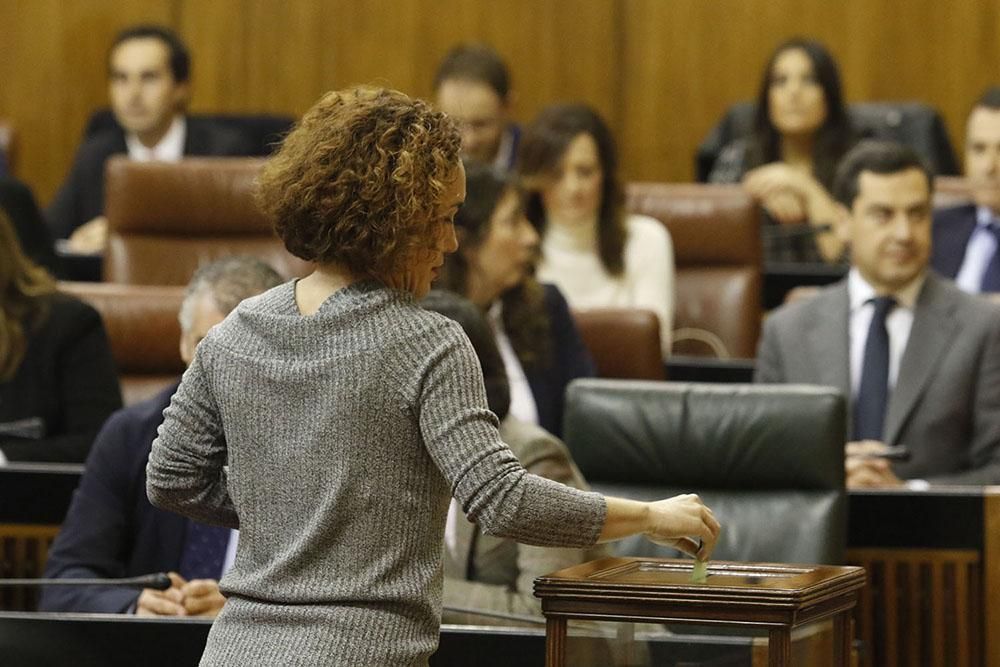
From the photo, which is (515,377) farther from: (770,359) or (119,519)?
(119,519)

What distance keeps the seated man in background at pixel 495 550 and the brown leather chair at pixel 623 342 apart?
128cm

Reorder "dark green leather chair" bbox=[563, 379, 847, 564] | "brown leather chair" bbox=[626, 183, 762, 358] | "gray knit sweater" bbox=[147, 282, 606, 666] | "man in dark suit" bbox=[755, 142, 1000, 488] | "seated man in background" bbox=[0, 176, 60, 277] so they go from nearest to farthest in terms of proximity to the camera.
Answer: "gray knit sweater" bbox=[147, 282, 606, 666] < "dark green leather chair" bbox=[563, 379, 847, 564] < "man in dark suit" bbox=[755, 142, 1000, 488] < "seated man in background" bbox=[0, 176, 60, 277] < "brown leather chair" bbox=[626, 183, 762, 358]

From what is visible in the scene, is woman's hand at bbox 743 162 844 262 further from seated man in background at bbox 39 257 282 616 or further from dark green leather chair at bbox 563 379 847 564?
seated man in background at bbox 39 257 282 616

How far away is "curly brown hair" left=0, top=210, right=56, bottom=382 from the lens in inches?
132

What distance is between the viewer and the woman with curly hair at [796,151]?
507 centimetres

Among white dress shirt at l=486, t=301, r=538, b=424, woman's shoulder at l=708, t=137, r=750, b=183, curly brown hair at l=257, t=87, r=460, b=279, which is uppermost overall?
woman's shoulder at l=708, t=137, r=750, b=183

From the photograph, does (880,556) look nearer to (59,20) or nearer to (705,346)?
(705,346)

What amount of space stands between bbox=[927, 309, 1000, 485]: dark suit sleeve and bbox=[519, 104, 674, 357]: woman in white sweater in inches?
46.7

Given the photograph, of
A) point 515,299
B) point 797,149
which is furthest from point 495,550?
point 797,149

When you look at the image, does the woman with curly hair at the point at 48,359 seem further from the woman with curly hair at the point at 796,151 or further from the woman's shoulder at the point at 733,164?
the woman's shoulder at the point at 733,164

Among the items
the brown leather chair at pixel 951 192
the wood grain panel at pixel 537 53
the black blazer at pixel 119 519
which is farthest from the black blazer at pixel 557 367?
the wood grain panel at pixel 537 53

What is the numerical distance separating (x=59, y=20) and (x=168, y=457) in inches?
217

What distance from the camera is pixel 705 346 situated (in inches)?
185

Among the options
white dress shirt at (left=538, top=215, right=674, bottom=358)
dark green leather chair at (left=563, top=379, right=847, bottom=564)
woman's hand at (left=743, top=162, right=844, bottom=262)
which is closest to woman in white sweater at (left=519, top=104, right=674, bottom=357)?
white dress shirt at (left=538, top=215, right=674, bottom=358)
